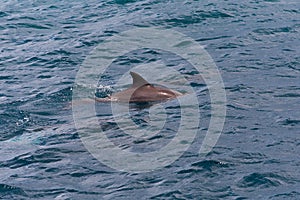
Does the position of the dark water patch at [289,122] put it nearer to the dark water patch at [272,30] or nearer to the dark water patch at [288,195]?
the dark water patch at [288,195]

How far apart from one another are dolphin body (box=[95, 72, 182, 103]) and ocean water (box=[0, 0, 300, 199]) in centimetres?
48

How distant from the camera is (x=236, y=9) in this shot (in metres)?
26.4

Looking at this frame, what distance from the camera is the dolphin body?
16125 mm

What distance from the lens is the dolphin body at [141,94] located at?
16125 mm

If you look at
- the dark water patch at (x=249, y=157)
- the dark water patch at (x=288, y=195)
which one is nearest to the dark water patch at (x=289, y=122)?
the dark water patch at (x=249, y=157)

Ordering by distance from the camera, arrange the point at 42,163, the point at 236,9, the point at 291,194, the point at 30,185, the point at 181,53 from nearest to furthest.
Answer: the point at 291,194
the point at 30,185
the point at 42,163
the point at 181,53
the point at 236,9


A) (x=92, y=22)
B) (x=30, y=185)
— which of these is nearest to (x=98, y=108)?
(x=30, y=185)

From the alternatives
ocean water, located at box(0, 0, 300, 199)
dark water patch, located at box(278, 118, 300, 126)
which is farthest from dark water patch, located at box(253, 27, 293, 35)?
dark water patch, located at box(278, 118, 300, 126)

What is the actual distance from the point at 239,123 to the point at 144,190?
12.7 ft

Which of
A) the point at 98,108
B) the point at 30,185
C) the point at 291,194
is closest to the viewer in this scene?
the point at 291,194

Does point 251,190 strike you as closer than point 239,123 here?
Yes

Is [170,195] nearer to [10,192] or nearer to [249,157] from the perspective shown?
[249,157]

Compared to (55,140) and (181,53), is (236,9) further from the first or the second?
(55,140)

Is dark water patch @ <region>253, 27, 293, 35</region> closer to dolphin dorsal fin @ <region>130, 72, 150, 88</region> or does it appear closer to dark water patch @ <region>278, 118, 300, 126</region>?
dolphin dorsal fin @ <region>130, 72, 150, 88</region>
